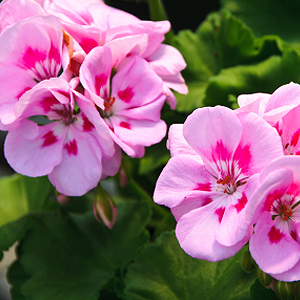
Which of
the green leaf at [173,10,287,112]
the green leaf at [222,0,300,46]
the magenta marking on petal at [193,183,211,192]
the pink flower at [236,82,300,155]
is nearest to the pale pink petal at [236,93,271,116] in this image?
the pink flower at [236,82,300,155]

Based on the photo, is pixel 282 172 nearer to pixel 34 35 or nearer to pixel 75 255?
pixel 34 35

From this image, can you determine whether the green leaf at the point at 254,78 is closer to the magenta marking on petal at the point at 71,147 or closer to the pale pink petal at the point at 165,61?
the pale pink petal at the point at 165,61

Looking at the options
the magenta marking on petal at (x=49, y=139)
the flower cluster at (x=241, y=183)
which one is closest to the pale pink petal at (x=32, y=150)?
the magenta marking on petal at (x=49, y=139)

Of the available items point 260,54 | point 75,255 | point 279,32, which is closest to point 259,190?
point 75,255

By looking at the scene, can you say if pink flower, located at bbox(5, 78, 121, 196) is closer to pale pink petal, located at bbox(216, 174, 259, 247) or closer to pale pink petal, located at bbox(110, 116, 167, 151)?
pale pink petal, located at bbox(110, 116, 167, 151)

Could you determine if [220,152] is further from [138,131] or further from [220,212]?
[138,131]

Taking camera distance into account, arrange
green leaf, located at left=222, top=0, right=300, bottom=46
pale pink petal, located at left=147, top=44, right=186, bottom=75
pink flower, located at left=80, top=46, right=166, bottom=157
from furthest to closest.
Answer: green leaf, located at left=222, top=0, right=300, bottom=46 < pale pink petal, located at left=147, top=44, right=186, bottom=75 < pink flower, located at left=80, top=46, right=166, bottom=157

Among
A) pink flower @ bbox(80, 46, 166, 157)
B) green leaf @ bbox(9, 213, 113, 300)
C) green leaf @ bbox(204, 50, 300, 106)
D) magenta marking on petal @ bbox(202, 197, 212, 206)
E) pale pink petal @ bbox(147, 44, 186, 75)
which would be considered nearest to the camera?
magenta marking on petal @ bbox(202, 197, 212, 206)
